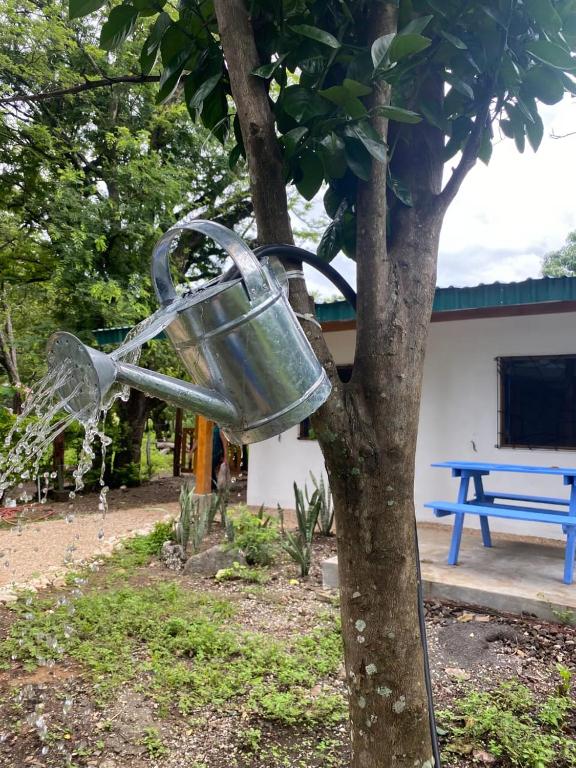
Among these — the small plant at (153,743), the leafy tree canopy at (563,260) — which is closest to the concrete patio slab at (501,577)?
the small plant at (153,743)

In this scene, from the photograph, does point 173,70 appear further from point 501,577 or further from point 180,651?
point 501,577

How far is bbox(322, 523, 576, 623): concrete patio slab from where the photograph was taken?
3609 mm

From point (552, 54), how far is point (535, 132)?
1.05 feet

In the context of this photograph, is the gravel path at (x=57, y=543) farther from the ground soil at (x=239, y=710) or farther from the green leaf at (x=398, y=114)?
the green leaf at (x=398, y=114)

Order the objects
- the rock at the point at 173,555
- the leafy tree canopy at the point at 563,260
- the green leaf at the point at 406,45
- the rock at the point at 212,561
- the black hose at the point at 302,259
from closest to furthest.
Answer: the green leaf at the point at 406,45 < the black hose at the point at 302,259 < the rock at the point at 212,561 < the rock at the point at 173,555 < the leafy tree canopy at the point at 563,260

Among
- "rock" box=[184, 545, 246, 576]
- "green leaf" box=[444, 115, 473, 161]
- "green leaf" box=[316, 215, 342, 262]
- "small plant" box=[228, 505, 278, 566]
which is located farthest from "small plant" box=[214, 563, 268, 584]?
"green leaf" box=[444, 115, 473, 161]

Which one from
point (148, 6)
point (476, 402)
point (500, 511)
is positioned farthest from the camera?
point (476, 402)

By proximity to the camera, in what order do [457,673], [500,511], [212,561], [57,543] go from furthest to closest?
1. [57,543]
2. [212,561]
3. [500,511]
4. [457,673]

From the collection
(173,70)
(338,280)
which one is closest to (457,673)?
(338,280)

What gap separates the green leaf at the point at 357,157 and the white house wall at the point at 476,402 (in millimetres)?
5105

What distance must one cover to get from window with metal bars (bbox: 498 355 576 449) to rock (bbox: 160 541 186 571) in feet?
11.6

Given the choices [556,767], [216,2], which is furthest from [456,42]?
[556,767]

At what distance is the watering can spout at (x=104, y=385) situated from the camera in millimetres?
884

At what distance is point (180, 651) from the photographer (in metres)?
3.19
